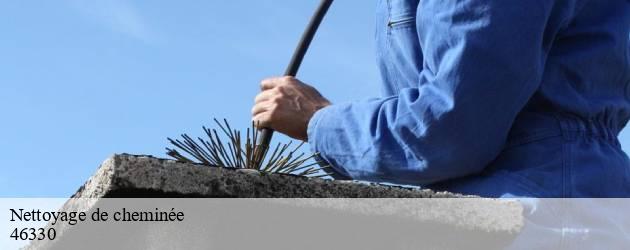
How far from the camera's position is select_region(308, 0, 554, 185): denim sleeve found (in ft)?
6.54

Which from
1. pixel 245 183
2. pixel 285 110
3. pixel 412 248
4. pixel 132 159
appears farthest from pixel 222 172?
pixel 285 110

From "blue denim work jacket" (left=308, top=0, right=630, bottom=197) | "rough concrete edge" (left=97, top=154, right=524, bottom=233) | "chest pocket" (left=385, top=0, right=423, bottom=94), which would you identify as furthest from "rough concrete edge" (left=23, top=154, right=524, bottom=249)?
"chest pocket" (left=385, top=0, right=423, bottom=94)

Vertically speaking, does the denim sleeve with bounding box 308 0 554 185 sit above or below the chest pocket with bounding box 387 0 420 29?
below

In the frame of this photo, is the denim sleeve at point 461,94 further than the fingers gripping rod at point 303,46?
Answer: No

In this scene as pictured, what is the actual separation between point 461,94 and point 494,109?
0.22 ft

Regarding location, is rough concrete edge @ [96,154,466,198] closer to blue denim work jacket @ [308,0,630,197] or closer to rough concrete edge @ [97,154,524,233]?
rough concrete edge @ [97,154,524,233]

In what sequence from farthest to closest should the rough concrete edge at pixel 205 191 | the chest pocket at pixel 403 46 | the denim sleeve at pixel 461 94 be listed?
the chest pocket at pixel 403 46 → the denim sleeve at pixel 461 94 → the rough concrete edge at pixel 205 191

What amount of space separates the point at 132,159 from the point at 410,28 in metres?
0.94

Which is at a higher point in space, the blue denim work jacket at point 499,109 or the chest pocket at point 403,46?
the chest pocket at point 403,46

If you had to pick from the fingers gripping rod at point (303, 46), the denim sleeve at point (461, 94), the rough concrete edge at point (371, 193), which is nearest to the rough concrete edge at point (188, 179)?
the rough concrete edge at point (371, 193)

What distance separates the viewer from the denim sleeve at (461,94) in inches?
78.5

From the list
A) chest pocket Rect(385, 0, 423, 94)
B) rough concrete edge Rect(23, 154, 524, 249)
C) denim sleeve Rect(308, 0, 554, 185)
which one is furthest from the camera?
chest pocket Rect(385, 0, 423, 94)

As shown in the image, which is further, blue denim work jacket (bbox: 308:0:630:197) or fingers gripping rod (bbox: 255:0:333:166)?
fingers gripping rod (bbox: 255:0:333:166)

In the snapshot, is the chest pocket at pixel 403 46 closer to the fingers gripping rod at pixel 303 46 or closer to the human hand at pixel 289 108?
the human hand at pixel 289 108
